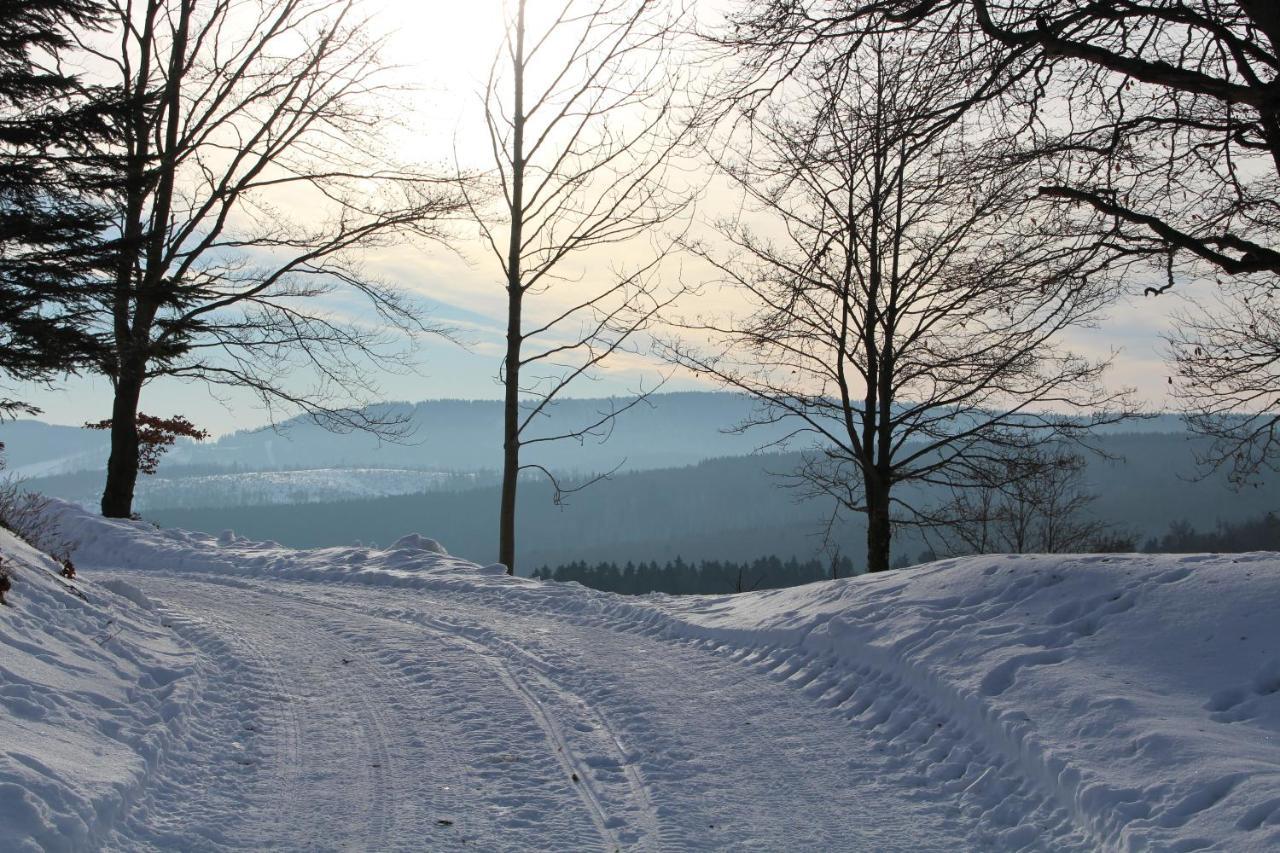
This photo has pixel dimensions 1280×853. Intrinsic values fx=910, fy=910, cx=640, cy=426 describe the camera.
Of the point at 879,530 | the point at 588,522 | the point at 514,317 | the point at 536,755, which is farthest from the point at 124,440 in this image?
the point at 588,522

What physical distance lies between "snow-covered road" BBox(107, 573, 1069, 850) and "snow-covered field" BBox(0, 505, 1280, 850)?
24 millimetres

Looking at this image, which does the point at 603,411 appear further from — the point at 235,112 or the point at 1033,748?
the point at 1033,748

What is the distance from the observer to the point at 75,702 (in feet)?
19.6

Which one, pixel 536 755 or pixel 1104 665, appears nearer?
pixel 536 755

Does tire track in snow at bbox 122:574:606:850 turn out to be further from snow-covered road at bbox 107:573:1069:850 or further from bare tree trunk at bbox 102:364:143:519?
bare tree trunk at bbox 102:364:143:519

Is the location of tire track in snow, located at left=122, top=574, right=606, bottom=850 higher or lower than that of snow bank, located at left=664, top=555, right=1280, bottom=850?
lower

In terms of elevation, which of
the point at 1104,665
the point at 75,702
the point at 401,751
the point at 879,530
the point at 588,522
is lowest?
the point at 401,751

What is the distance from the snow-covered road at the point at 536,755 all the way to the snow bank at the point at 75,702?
24 cm

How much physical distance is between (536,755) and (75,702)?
10.0ft

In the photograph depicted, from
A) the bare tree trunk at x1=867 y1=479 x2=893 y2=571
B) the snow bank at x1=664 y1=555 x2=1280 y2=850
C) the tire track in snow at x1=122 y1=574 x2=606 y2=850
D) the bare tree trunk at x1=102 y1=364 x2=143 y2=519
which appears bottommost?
the tire track in snow at x1=122 y1=574 x2=606 y2=850

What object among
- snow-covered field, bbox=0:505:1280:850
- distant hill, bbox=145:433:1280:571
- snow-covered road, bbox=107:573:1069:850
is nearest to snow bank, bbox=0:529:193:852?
snow-covered field, bbox=0:505:1280:850

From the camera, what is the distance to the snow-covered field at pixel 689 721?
4.70 m

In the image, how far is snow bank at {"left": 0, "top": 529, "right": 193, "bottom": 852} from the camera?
4301mm

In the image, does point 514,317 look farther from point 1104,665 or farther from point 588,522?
point 588,522
